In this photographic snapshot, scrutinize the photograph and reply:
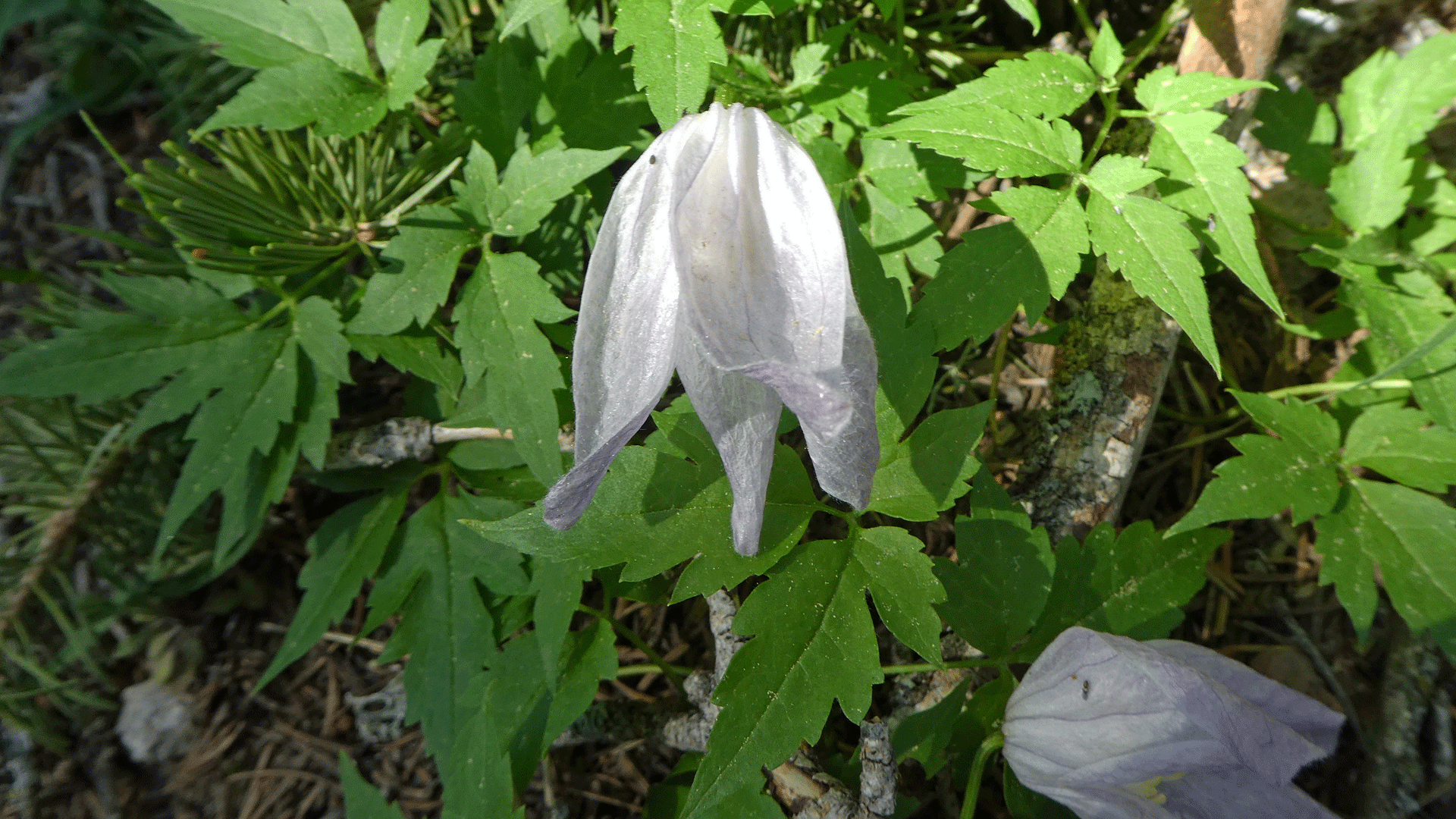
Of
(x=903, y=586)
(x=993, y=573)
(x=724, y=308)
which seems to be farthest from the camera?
(x=993, y=573)

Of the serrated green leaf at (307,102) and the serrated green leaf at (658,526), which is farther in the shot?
the serrated green leaf at (307,102)

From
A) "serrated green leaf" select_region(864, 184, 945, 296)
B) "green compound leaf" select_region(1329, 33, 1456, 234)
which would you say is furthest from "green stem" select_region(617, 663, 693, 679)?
"green compound leaf" select_region(1329, 33, 1456, 234)

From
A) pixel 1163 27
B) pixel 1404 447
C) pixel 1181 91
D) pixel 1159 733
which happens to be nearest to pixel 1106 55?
pixel 1181 91

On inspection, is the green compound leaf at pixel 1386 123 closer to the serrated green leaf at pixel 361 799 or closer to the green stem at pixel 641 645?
the green stem at pixel 641 645

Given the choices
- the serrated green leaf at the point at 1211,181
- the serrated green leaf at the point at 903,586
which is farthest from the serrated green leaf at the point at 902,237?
the serrated green leaf at the point at 903,586

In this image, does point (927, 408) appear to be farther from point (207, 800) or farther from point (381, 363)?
A: point (207, 800)

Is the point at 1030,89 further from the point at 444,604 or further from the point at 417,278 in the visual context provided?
the point at 444,604

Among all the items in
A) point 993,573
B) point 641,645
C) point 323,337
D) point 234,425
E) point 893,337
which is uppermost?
point 893,337

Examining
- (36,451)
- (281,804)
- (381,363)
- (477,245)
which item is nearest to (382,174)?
(477,245)
